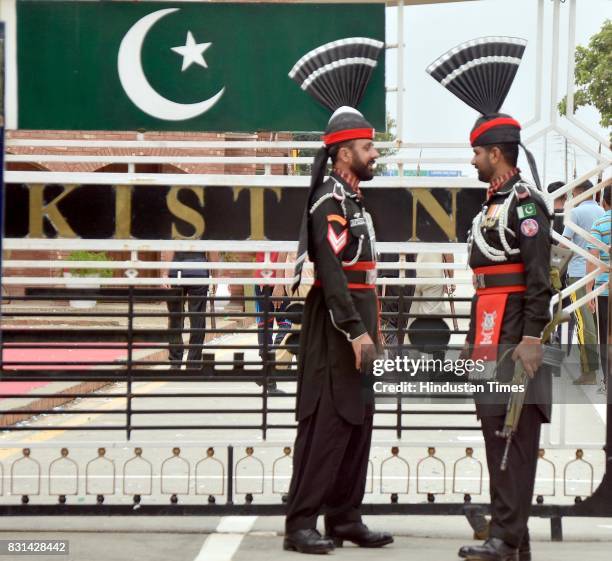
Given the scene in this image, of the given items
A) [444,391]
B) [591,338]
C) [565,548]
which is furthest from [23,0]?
[591,338]

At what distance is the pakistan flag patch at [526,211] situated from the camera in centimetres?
585

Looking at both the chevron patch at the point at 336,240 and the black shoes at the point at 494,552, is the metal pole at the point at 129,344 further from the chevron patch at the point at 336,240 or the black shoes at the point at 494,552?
the black shoes at the point at 494,552

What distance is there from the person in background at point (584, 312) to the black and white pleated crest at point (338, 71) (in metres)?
1.68

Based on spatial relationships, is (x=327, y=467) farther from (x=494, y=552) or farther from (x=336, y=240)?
(x=336, y=240)

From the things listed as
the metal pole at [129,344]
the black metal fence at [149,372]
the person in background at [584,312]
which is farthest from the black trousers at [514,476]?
the metal pole at [129,344]

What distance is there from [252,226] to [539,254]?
5.44 feet

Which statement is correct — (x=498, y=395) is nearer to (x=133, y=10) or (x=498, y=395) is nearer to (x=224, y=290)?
(x=133, y=10)

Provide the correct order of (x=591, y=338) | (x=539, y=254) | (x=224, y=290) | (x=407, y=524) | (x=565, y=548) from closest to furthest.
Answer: (x=539, y=254), (x=565, y=548), (x=407, y=524), (x=591, y=338), (x=224, y=290)

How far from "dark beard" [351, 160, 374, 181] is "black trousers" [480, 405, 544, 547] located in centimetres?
126

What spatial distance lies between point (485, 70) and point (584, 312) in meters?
4.46

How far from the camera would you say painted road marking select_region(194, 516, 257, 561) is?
243 inches

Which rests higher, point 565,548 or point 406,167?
point 406,167

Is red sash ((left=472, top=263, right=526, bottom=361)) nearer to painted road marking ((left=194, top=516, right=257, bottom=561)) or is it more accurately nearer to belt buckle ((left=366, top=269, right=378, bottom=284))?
belt buckle ((left=366, top=269, right=378, bottom=284))

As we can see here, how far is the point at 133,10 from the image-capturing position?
22.2 feet
